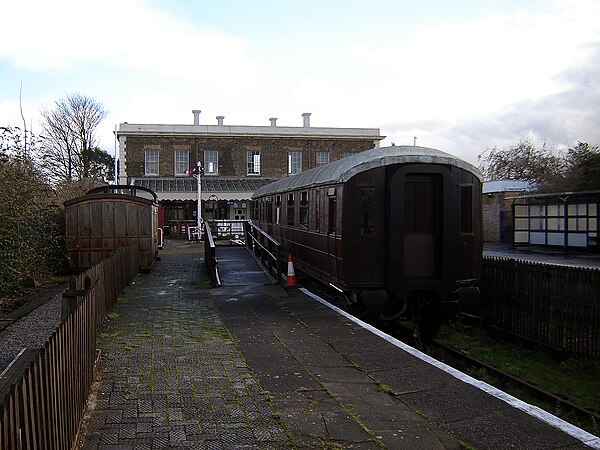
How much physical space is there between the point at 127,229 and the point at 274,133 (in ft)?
81.0

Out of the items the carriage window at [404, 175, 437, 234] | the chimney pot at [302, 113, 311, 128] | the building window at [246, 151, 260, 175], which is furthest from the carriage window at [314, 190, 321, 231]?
the chimney pot at [302, 113, 311, 128]

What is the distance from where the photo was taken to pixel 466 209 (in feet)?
30.7

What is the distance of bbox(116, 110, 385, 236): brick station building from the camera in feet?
122

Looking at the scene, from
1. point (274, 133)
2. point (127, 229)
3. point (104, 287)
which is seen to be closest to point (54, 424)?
point (104, 287)

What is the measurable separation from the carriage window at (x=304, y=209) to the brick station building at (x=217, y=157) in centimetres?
2407

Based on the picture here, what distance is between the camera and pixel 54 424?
351 centimetres

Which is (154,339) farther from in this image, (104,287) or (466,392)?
(466,392)

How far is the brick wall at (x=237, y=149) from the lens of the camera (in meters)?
38.2

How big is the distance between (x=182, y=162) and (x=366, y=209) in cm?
3144

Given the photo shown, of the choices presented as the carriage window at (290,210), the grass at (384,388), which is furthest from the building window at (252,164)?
the grass at (384,388)

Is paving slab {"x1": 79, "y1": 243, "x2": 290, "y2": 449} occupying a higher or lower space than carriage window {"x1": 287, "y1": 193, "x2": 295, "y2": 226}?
lower

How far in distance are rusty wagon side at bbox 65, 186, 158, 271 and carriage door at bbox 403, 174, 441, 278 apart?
938 cm

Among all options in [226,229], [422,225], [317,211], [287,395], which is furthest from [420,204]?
[226,229]

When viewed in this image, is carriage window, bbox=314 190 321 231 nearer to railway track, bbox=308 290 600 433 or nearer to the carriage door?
railway track, bbox=308 290 600 433
